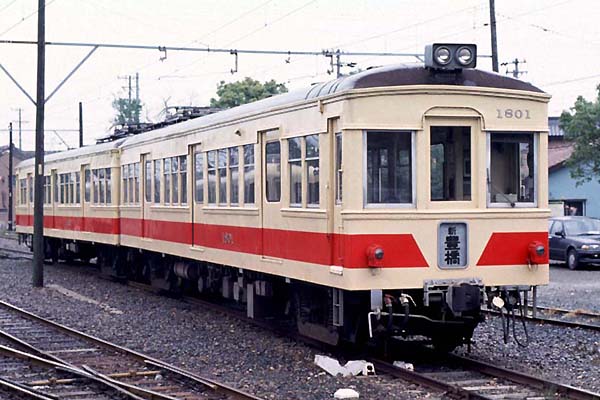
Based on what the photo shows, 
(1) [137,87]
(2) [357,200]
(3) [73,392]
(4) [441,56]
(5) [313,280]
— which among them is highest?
(1) [137,87]

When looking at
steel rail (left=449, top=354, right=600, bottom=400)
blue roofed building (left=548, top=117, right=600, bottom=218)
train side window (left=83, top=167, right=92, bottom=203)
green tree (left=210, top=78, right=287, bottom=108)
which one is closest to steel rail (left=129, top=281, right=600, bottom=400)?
steel rail (left=449, top=354, right=600, bottom=400)

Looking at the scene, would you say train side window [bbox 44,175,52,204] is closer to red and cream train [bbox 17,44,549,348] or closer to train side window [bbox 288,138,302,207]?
red and cream train [bbox 17,44,549,348]

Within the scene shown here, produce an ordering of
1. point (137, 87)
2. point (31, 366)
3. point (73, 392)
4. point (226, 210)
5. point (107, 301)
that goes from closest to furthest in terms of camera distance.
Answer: point (73, 392)
point (31, 366)
point (226, 210)
point (107, 301)
point (137, 87)

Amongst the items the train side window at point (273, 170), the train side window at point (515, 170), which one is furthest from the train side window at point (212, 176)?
the train side window at point (515, 170)

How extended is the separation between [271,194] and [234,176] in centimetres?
149

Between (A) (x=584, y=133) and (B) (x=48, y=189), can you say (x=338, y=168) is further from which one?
(A) (x=584, y=133)

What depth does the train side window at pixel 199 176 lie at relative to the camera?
15.8m

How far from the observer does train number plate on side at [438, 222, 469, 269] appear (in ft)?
35.4

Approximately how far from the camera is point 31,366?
38.1 feet

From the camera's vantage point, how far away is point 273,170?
41.6 feet

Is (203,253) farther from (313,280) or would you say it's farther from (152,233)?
(313,280)

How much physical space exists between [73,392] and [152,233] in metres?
8.83

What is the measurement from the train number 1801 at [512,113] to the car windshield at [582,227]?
17470 mm

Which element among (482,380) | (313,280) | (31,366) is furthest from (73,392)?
(482,380)
